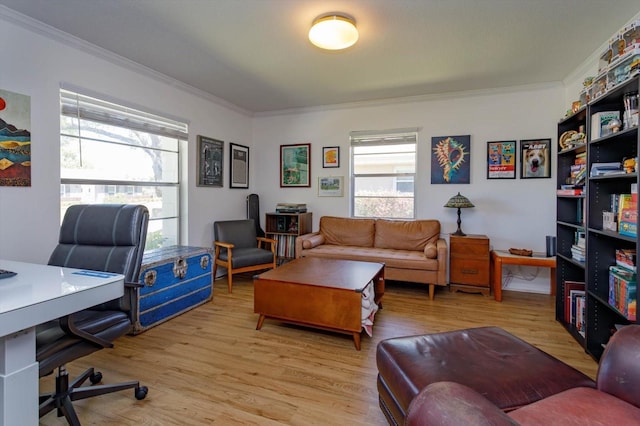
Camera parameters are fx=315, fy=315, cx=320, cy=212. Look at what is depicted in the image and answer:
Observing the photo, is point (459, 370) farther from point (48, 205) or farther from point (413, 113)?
point (413, 113)

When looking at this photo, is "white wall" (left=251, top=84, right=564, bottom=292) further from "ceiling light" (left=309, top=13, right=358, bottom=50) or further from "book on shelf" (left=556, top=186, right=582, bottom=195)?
"ceiling light" (left=309, top=13, right=358, bottom=50)

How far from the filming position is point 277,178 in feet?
16.6

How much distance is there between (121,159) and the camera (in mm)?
3203

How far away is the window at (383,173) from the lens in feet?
14.4

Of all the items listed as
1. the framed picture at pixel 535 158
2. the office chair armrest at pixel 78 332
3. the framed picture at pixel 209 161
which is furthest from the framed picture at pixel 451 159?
the office chair armrest at pixel 78 332

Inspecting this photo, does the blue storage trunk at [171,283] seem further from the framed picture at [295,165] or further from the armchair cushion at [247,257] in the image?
the framed picture at [295,165]

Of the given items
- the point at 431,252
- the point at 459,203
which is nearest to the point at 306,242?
the point at 431,252

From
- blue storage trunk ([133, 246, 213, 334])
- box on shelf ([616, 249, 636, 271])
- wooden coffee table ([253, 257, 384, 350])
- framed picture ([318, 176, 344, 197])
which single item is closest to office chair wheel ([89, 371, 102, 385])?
blue storage trunk ([133, 246, 213, 334])

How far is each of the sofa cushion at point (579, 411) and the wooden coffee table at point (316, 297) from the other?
4.35 ft

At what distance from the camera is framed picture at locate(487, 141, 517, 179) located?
12.7 feet

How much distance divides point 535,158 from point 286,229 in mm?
3355

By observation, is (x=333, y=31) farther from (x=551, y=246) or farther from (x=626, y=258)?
(x=551, y=246)

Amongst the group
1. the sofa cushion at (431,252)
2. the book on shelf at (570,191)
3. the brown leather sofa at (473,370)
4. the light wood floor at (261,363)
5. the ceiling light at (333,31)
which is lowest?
the light wood floor at (261,363)

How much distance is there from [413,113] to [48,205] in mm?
4095
